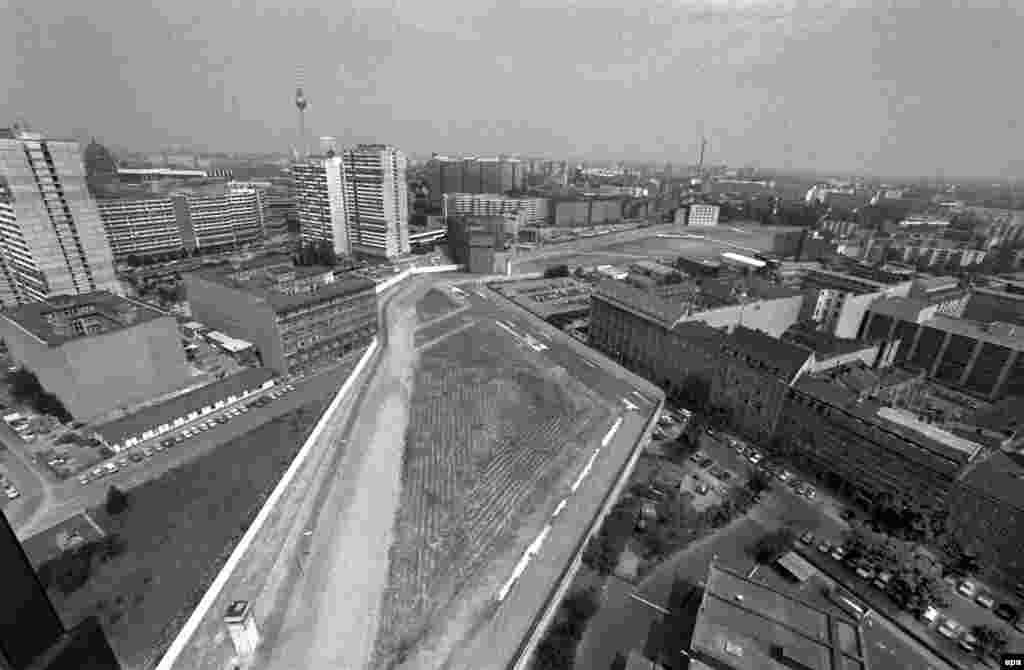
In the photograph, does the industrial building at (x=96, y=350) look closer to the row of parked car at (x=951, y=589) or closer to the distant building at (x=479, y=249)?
the distant building at (x=479, y=249)

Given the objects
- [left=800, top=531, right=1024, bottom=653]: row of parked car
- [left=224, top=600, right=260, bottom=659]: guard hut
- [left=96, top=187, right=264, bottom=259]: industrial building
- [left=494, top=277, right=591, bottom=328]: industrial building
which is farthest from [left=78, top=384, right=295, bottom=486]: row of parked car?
[left=96, top=187, right=264, bottom=259]: industrial building

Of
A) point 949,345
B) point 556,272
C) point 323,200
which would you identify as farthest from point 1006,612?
point 323,200

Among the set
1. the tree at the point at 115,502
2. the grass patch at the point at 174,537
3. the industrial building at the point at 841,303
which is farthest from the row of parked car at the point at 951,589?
the tree at the point at 115,502

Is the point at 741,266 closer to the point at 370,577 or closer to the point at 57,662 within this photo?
the point at 370,577

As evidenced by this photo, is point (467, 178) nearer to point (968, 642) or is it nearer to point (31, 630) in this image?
point (968, 642)

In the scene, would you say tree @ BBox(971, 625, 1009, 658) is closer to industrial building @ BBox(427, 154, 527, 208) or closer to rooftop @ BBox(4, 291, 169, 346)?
rooftop @ BBox(4, 291, 169, 346)
